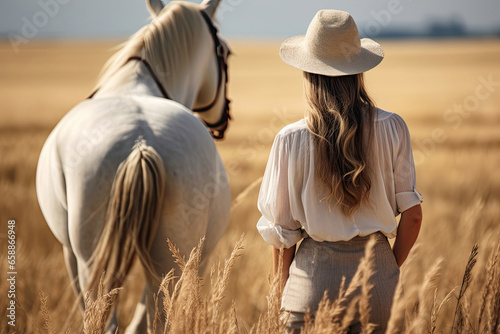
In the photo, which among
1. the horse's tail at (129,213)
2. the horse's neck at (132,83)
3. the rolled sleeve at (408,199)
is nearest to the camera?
the rolled sleeve at (408,199)

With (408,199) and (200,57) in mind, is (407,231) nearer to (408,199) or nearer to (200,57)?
(408,199)

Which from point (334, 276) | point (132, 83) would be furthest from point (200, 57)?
point (334, 276)

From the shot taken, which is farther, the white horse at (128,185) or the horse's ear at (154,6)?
the horse's ear at (154,6)

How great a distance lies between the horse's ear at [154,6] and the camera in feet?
10.9

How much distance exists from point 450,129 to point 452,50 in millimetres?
38340

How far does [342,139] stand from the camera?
1.58 meters

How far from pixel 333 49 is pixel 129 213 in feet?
3.83

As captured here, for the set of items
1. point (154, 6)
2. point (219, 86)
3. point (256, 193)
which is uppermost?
point (154, 6)

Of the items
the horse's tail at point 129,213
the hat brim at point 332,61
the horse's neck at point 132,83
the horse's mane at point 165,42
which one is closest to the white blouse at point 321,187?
the hat brim at point 332,61

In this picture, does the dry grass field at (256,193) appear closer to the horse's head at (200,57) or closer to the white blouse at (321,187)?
the white blouse at (321,187)

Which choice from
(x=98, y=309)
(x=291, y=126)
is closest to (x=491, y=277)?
(x=291, y=126)

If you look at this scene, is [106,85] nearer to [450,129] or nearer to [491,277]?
[491,277]

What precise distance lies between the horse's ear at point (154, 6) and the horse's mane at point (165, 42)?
203mm

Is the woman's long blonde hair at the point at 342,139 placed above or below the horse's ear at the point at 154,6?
below
